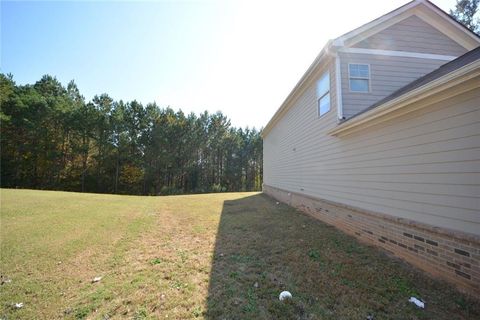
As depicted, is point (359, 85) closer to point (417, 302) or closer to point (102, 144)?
point (417, 302)

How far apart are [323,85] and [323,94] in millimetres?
307

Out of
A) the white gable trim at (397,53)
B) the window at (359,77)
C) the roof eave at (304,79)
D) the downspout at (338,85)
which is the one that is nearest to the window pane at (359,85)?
the window at (359,77)

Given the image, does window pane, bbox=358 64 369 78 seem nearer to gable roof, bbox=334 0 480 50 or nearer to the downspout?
the downspout

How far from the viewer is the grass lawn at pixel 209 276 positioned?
2.42m

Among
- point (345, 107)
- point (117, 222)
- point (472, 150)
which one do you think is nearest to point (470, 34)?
point (345, 107)

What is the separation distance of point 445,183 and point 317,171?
4.22 meters

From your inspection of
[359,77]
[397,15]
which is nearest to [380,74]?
[359,77]

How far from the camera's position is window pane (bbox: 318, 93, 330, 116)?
6444 mm

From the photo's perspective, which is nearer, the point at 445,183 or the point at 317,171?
the point at 445,183

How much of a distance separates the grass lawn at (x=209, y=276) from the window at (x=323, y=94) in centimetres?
369

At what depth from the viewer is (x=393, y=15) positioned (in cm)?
613

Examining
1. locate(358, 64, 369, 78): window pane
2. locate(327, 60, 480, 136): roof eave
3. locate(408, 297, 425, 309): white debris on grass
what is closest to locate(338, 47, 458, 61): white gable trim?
locate(358, 64, 369, 78): window pane

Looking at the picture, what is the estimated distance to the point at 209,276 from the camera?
326 cm

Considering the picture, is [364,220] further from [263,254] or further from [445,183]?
[263,254]
